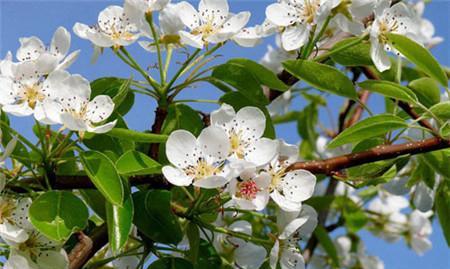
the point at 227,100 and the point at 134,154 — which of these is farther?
the point at 227,100

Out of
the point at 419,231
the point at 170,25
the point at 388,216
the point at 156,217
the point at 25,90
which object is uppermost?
the point at 170,25

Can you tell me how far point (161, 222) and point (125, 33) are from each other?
1.38ft

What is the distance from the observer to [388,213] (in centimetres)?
302

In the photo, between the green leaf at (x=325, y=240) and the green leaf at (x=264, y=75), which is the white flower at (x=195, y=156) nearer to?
the green leaf at (x=264, y=75)

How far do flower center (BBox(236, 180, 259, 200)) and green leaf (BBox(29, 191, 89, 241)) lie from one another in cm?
30

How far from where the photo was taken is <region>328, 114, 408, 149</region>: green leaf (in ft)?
4.72

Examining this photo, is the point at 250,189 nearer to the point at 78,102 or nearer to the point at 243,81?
the point at 243,81

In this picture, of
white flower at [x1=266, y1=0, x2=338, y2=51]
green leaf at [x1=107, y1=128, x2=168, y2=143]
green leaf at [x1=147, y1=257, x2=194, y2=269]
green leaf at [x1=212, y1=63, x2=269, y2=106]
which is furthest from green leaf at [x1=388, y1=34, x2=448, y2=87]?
green leaf at [x1=147, y1=257, x2=194, y2=269]

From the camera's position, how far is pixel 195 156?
1.41 meters

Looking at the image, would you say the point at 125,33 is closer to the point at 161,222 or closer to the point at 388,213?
the point at 161,222

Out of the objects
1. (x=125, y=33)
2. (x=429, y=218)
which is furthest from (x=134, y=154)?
(x=429, y=218)

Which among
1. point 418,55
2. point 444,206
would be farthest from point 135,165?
point 444,206

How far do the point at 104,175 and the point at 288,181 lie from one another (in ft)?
1.17

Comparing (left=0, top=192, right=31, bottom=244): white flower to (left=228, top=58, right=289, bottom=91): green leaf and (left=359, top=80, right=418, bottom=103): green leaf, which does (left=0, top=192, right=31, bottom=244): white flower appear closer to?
(left=228, top=58, right=289, bottom=91): green leaf
